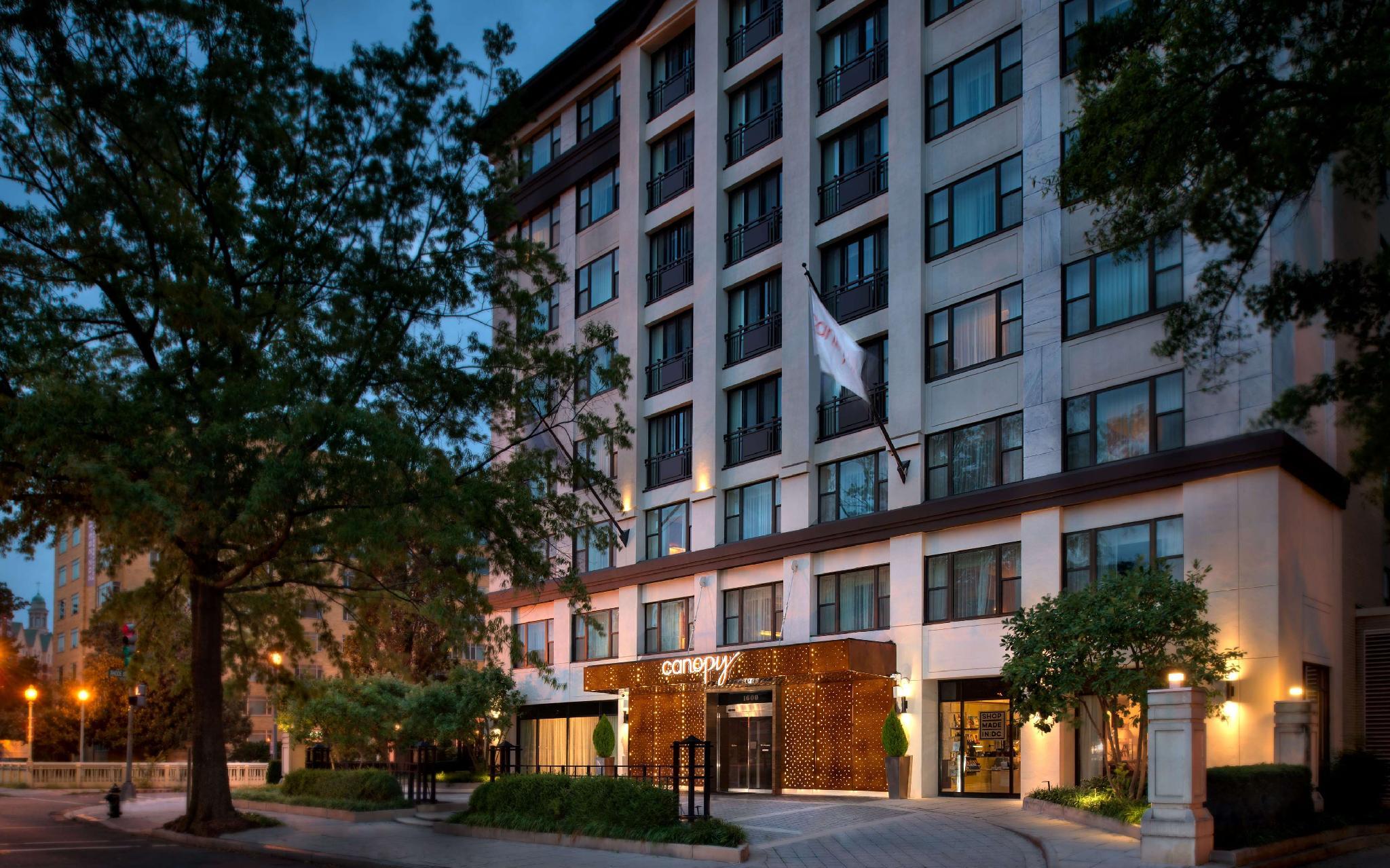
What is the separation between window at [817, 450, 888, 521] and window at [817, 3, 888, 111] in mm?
11037

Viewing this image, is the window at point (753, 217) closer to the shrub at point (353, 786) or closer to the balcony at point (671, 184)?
the balcony at point (671, 184)

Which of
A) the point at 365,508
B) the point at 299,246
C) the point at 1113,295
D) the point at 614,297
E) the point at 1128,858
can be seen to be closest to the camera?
the point at 1128,858

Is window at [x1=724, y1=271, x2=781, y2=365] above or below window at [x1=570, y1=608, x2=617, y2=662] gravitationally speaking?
above

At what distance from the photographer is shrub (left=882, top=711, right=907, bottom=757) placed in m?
31.8

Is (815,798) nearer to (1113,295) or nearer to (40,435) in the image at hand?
(1113,295)

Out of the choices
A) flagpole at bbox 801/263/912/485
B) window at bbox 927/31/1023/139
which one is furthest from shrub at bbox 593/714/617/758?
window at bbox 927/31/1023/139

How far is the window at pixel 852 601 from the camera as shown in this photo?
1363 inches

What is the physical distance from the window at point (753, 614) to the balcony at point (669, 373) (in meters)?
7.76

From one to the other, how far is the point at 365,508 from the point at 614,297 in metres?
24.7

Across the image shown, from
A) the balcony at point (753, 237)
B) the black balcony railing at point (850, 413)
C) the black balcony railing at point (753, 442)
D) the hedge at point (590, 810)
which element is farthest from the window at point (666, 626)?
the hedge at point (590, 810)

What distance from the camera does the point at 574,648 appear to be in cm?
4800

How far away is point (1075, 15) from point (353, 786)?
89.2ft

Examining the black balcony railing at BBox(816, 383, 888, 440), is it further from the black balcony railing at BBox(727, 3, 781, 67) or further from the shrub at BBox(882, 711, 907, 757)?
the black balcony railing at BBox(727, 3, 781, 67)

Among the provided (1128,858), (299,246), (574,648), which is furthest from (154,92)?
(574,648)
